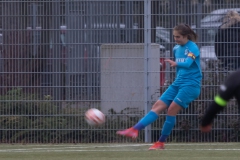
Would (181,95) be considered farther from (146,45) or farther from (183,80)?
(146,45)

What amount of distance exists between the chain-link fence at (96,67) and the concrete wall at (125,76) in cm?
2

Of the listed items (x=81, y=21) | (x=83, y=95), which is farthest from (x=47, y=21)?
(x=83, y=95)

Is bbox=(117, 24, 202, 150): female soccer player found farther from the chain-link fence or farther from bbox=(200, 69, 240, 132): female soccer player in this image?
bbox=(200, 69, 240, 132): female soccer player

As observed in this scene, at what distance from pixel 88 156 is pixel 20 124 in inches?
126

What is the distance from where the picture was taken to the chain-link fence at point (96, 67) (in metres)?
12.5

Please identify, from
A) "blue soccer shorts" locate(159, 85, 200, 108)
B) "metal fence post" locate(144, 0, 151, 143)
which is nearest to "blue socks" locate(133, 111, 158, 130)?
"blue soccer shorts" locate(159, 85, 200, 108)

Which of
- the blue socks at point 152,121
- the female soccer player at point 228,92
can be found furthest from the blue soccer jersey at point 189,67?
the female soccer player at point 228,92

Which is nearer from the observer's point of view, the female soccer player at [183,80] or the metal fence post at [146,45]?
the female soccer player at [183,80]

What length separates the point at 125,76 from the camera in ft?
41.6

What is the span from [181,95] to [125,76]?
2828mm

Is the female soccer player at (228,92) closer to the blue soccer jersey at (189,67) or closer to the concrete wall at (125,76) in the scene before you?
the blue soccer jersey at (189,67)

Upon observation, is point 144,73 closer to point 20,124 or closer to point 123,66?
point 123,66

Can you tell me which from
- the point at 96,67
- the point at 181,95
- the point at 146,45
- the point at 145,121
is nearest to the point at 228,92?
the point at 181,95

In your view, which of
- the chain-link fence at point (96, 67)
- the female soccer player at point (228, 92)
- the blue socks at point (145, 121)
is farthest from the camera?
the chain-link fence at point (96, 67)
